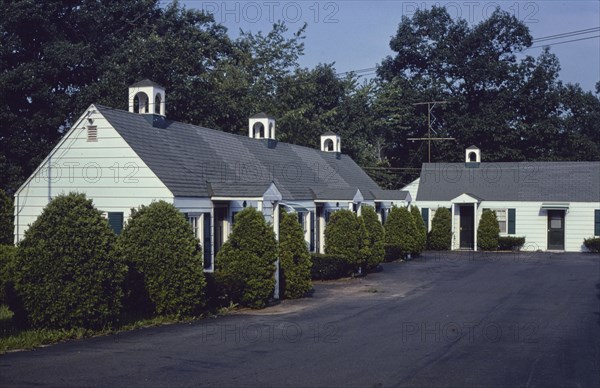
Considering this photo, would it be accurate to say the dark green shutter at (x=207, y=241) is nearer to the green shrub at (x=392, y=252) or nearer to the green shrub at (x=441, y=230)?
the green shrub at (x=392, y=252)

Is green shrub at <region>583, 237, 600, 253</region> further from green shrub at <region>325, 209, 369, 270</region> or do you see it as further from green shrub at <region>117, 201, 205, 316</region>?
green shrub at <region>117, 201, 205, 316</region>

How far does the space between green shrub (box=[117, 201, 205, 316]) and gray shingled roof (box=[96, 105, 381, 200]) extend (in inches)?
138

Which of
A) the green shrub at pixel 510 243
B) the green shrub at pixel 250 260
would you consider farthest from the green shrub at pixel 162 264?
the green shrub at pixel 510 243

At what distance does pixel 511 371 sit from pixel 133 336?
25.2 feet

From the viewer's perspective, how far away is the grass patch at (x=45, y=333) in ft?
43.4

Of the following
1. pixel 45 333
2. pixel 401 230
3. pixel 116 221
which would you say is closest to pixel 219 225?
pixel 116 221

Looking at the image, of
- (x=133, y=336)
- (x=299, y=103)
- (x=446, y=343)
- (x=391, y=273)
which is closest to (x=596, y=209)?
(x=391, y=273)

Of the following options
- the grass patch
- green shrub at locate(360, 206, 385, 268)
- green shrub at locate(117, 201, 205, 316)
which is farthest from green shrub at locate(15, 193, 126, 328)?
green shrub at locate(360, 206, 385, 268)

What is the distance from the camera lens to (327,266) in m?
27.3

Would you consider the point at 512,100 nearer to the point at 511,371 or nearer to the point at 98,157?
the point at 98,157

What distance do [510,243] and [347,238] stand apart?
19.4 metres

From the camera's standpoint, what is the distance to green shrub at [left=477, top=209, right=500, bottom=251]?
143ft

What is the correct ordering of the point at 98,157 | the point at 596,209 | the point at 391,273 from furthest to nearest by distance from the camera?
the point at 596,209 < the point at 391,273 < the point at 98,157

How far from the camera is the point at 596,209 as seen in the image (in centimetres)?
4253
